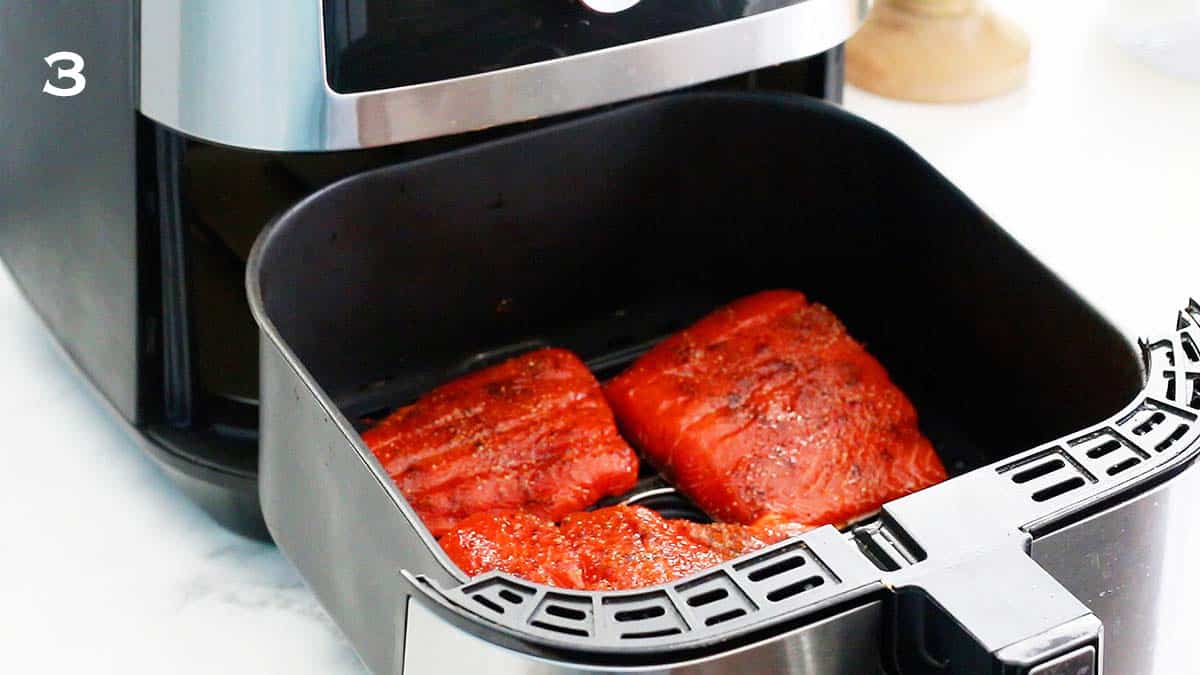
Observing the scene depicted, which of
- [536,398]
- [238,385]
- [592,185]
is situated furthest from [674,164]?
[238,385]

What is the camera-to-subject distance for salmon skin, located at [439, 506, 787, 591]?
0.66m

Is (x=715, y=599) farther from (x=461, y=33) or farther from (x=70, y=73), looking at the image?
(x=70, y=73)

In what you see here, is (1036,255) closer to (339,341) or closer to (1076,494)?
(1076,494)

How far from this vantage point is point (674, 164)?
89 cm

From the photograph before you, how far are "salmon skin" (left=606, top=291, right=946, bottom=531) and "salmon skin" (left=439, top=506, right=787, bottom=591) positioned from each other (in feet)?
0.21

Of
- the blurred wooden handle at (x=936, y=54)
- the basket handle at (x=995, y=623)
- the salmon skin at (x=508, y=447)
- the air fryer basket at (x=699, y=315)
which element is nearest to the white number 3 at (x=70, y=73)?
the air fryer basket at (x=699, y=315)

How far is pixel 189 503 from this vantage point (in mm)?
840

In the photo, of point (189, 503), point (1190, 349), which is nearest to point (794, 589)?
point (1190, 349)

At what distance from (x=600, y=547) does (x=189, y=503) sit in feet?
0.88

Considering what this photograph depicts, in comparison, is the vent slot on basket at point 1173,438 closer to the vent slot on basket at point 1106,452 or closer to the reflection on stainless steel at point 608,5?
the vent slot on basket at point 1106,452

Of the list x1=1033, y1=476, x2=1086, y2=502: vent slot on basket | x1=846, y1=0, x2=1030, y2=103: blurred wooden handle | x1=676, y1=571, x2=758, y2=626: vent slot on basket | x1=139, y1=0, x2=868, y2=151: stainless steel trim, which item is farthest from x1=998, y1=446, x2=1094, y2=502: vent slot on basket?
x1=846, y1=0, x2=1030, y2=103: blurred wooden handle

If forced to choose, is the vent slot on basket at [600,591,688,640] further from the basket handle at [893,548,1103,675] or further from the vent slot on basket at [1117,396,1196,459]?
the vent slot on basket at [1117,396,1196,459]

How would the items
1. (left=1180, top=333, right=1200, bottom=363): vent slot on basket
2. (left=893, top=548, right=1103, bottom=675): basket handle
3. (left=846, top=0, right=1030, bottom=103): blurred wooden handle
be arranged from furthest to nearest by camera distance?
1. (left=846, top=0, right=1030, bottom=103): blurred wooden handle
2. (left=1180, top=333, right=1200, bottom=363): vent slot on basket
3. (left=893, top=548, right=1103, bottom=675): basket handle

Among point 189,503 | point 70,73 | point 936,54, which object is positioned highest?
point 70,73
